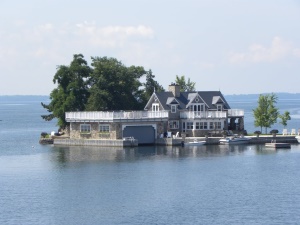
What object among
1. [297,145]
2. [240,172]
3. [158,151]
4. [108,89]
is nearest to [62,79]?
[108,89]

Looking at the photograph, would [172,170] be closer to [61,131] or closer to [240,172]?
[240,172]

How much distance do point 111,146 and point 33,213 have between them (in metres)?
41.9

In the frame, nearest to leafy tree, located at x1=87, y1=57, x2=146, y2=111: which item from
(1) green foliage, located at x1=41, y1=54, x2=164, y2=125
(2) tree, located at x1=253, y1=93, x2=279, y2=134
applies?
(1) green foliage, located at x1=41, y1=54, x2=164, y2=125

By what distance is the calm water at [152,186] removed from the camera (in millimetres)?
52094

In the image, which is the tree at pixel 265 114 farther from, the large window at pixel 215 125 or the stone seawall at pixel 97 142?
the stone seawall at pixel 97 142

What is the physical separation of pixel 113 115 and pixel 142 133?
504 centimetres

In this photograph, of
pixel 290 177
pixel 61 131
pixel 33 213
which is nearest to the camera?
pixel 33 213

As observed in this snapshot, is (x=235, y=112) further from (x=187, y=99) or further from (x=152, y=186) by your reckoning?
(x=152, y=186)

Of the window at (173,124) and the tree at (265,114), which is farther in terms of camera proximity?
the tree at (265,114)

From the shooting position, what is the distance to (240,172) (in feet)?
235

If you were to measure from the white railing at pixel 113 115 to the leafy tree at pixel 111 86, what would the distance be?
3275mm

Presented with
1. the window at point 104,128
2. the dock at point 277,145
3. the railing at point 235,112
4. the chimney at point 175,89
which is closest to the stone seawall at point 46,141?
the window at point 104,128

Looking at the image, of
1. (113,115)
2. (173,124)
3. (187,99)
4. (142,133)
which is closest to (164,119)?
(173,124)

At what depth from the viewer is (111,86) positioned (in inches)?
4129
